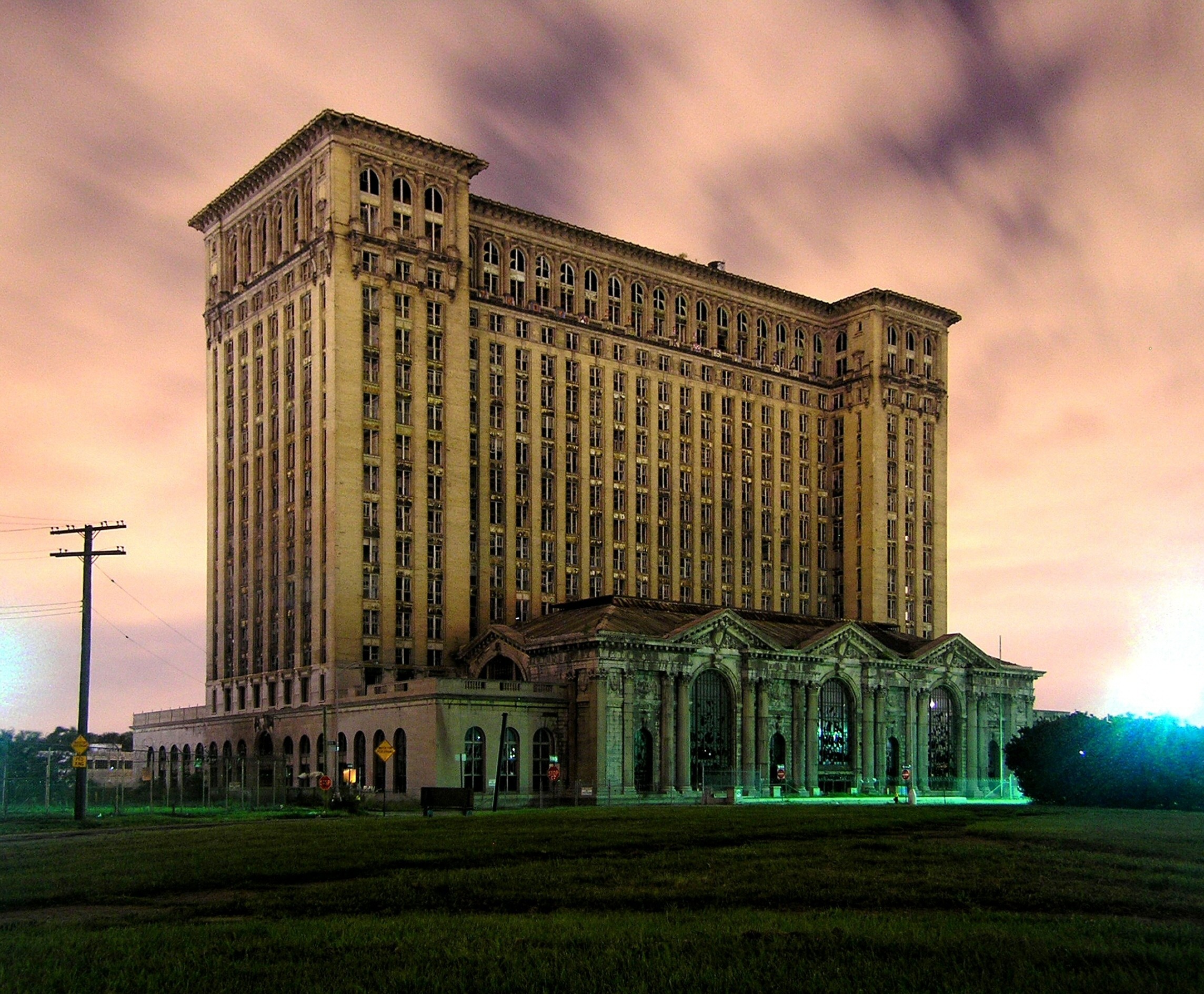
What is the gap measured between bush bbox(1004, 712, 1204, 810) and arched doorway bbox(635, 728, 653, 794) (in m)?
29.6

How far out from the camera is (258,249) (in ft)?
420

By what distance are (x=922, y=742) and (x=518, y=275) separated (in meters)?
61.4

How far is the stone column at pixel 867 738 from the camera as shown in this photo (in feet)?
412

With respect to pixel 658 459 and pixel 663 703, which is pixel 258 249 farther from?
pixel 663 703

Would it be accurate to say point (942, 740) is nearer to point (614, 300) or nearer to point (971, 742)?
point (971, 742)

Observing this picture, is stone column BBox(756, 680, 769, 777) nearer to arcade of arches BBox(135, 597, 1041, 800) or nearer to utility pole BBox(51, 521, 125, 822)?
arcade of arches BBox(135, 597, 1041, 800)

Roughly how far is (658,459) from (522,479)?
745 inches

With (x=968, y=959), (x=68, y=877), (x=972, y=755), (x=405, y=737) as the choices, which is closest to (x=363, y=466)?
(x=405, y=737)

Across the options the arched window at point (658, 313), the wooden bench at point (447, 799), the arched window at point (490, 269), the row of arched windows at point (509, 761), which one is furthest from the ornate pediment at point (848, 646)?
the wooden bench at point (447, 799)

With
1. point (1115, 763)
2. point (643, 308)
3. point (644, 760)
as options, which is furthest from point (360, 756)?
point (643, 308)

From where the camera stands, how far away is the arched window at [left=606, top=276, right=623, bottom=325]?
13825cm

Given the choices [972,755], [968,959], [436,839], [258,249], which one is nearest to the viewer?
[968,959]

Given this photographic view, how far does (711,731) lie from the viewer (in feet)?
377

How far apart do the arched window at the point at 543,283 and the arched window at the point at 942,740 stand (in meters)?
55.8
